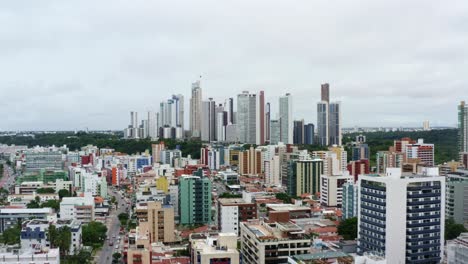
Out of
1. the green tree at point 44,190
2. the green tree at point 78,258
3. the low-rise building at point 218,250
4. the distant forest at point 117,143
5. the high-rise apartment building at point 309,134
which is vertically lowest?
the green tree at point 78,258

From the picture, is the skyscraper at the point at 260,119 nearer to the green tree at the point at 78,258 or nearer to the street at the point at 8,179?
the street at the point at 8,179

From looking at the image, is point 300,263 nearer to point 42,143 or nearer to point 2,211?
point 2,211

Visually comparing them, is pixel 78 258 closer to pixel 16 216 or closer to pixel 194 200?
pixel 16 216

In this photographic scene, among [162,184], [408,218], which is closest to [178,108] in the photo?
[162,184]

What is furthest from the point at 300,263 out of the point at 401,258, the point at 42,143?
the point at 42,143

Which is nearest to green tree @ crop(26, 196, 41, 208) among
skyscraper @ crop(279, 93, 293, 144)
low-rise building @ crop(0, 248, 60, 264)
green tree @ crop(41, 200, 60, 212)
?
green tree @ crop(41, 200, 60, 212)

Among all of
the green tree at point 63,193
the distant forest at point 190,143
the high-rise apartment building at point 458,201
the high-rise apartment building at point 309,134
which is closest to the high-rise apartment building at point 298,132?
the high-rise apartment building at point 309,134

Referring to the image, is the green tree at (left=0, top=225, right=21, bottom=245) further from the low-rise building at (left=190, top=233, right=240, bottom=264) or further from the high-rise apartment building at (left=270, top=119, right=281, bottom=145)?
the high-rise apartment building at (left=270, top=119, right=281, bottom=145)
